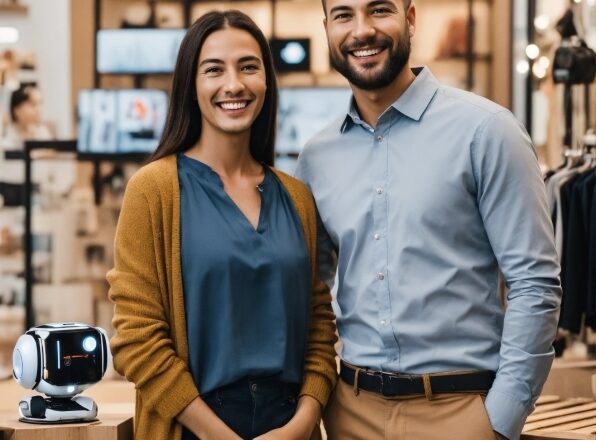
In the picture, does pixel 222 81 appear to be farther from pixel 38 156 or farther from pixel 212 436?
pixel 38 156

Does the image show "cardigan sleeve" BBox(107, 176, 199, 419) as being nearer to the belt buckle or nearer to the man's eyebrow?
the belt buckle

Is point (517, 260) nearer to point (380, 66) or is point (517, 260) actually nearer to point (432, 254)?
point (432, 254)

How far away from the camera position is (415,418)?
2.29 m

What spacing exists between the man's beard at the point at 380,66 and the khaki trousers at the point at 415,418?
2.21ft

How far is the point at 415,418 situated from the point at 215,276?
0.52m

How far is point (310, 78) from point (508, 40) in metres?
1.35

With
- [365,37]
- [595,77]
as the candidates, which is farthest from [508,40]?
[365,37]

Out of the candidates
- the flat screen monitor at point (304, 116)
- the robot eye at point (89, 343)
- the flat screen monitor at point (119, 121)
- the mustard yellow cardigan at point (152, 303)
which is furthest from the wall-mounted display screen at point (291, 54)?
the mustard yellow cardigan at point (152, 303)

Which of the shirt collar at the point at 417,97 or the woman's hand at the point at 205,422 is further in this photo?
the shirt collar at the point at 417,97

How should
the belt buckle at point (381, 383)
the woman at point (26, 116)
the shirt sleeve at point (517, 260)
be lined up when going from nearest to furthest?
the shirt sleeve at point (517, 260) → the belt buckle at point (381, 383) → the woman at point (26, 116)

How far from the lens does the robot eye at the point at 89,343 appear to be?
2.50 m

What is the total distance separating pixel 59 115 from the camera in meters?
7.38

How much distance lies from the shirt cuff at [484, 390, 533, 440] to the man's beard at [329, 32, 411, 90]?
2.30ft

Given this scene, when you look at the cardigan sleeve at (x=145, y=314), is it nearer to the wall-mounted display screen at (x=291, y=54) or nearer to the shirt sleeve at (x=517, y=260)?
the shirt sleeve at (x=517, y=260)
